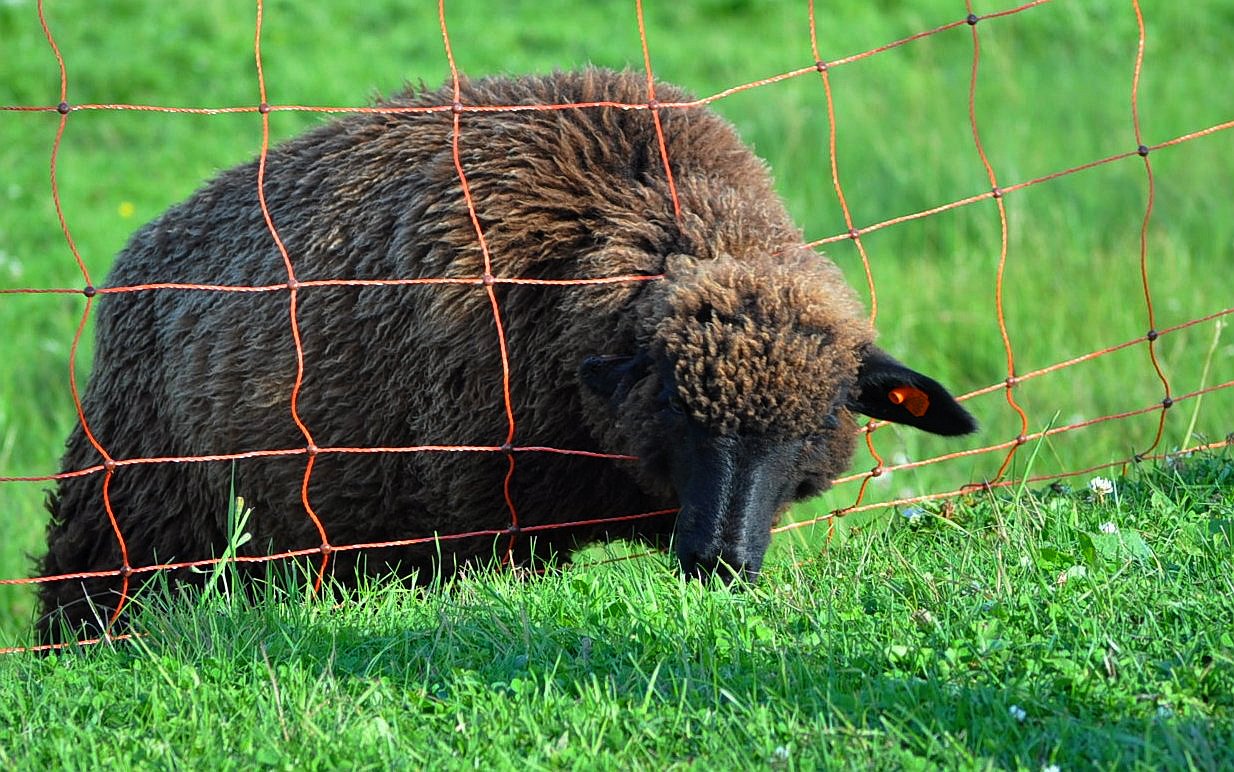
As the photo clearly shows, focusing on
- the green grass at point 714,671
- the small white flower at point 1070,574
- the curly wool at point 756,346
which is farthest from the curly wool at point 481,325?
the small white flower at point 1070,574

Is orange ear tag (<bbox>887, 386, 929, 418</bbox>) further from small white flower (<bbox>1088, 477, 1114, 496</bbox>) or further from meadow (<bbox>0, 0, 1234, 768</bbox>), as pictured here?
small white flower (<bbox>1088, 477, 1114, 496</bbox>)

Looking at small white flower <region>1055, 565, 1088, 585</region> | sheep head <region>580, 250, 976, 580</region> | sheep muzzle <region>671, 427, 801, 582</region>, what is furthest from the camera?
→ sheep head <region>580, 250, 976, 580</region>

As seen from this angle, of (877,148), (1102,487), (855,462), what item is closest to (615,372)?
(1102,487)

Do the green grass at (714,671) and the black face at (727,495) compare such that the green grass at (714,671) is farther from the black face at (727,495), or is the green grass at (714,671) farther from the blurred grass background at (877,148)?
the blurred grass background at (877,148)

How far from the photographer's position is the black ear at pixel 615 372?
4.03 m

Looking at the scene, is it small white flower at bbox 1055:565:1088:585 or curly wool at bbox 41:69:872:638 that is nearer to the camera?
small white flower at bbox 1055:565:1088:585

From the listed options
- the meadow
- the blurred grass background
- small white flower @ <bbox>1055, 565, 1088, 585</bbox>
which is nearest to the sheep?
the meadow

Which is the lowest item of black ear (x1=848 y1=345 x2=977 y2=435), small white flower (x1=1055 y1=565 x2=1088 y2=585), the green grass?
the green grass

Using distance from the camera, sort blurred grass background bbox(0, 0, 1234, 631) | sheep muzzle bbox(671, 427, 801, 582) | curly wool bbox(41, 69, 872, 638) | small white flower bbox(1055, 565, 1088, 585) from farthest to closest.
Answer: blurred grass background bbox(0, 0, 1234, 631), curly wool bbox(41, 69, 872, 638), sheep muzzle bbox(671, 427, 801, 582), small white flower bbox(1055, 565, 1088, 585)

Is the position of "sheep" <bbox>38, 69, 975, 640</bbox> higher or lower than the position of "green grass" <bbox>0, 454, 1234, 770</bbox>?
higher

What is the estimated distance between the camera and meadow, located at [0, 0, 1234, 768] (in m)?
2.70

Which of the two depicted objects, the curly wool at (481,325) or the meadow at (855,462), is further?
the curly wool at (481,325)

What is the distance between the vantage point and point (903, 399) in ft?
13.3

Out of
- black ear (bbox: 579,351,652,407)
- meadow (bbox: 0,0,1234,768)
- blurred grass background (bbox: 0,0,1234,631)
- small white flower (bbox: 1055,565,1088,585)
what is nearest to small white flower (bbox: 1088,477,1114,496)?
meadow (bbox: 0,0,1234,768)
